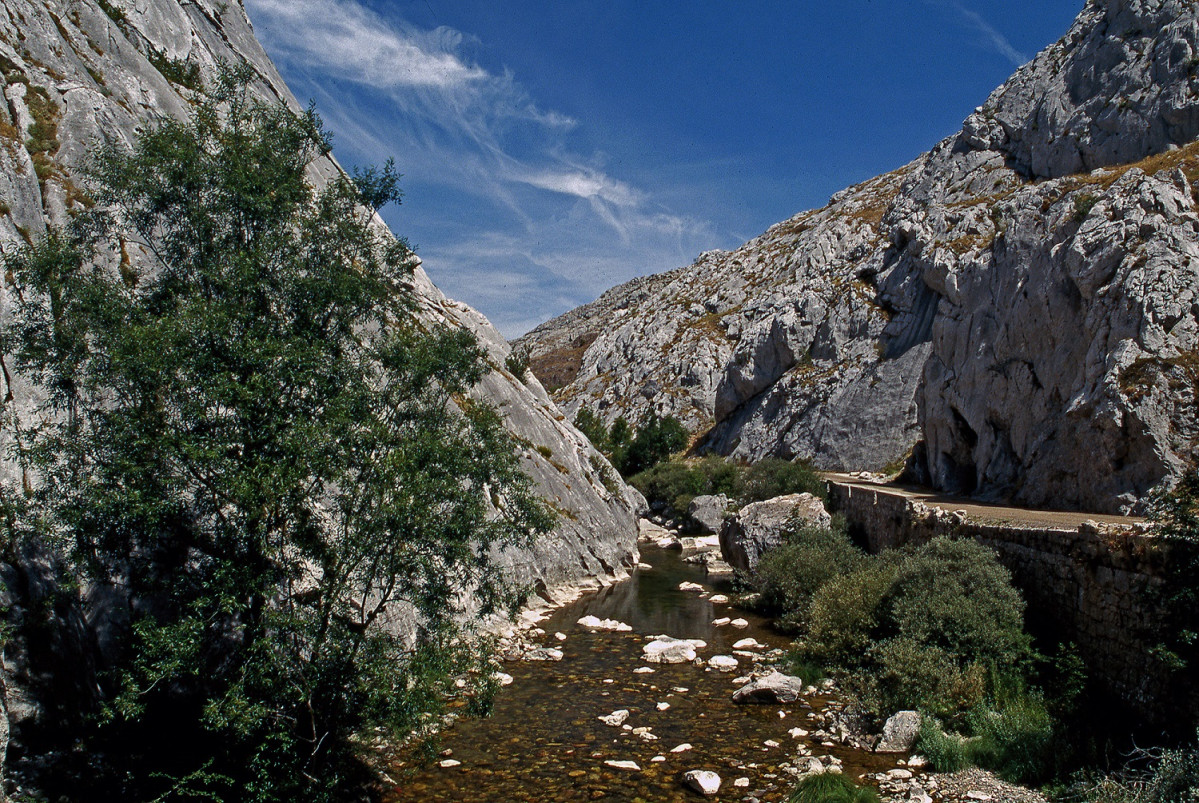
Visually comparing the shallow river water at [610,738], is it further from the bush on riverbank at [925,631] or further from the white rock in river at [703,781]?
the bush on riverbank at [925,631]

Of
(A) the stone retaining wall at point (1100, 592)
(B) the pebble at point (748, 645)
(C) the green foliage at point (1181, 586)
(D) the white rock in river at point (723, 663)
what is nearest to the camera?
(C) the green foliage at point (1181, 586)

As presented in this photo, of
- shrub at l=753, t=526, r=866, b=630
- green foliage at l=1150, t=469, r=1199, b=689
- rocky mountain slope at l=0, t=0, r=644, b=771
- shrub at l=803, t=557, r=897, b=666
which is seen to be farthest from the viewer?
shrub at l=753, t=526, r=866, b=630

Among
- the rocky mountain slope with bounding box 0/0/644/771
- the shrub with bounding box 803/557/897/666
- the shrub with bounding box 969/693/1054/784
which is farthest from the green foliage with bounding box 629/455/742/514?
the shrub with bounding box 969/693/1054/784

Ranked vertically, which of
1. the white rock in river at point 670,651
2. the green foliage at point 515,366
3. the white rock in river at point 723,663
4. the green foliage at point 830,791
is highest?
the green foliage at point 515,366

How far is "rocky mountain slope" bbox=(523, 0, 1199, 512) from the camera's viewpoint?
23016mm

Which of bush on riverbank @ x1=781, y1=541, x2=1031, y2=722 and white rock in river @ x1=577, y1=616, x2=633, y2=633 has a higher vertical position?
bush on riverbank @ x1=781, y1=541, x2=1031, y2=722

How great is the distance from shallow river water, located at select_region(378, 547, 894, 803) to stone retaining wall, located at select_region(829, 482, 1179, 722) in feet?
14.6

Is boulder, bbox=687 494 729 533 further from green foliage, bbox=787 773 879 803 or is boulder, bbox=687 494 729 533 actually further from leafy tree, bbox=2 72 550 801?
leafy tree, bbox=2 72 550 801

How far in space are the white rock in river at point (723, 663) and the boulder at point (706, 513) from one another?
28.9 metres

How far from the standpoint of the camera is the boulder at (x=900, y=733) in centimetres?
1294

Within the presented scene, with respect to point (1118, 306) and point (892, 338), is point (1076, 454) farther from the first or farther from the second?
point (892, 338)

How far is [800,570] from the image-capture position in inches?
934

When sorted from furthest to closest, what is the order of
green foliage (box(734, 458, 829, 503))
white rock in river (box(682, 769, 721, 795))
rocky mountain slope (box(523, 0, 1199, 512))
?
green foliage (box(734, 458, 829, 503)) → rocky mountain slope (box(523, 0, 1199, 512)) → white rock in river (box(682, 769, 721, 795))

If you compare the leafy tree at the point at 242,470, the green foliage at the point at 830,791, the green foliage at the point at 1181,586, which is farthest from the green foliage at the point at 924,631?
the leafy tree at the point at 242,470
